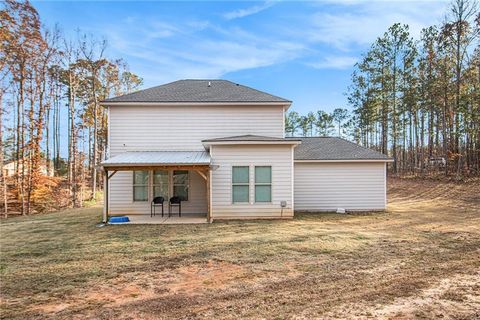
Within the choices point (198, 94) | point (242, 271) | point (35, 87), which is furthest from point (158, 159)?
point (35, 87)

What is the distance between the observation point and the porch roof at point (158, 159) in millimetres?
10359

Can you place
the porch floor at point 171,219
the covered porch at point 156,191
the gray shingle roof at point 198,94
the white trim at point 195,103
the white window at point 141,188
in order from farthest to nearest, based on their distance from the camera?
the gray shingle roof at point 198,94, the white trim at point 195,103, the white window at point 141,188, the covered porch at point 156,191, the porch floor at point 171,219

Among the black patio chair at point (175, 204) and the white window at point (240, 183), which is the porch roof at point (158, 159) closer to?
the white window at point (240, 183)

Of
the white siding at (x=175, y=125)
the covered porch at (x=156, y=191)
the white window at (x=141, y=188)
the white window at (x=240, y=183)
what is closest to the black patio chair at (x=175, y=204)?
the covered porch at (x=156, y=191)

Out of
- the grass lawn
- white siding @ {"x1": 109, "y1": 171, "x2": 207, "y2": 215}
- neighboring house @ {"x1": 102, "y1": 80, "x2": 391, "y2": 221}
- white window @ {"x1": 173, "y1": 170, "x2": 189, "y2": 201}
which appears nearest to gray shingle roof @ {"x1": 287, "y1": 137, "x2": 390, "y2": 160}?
neighboring house @ {"x1": 102, "y1": 80, "x2": 391, "y2": 221}

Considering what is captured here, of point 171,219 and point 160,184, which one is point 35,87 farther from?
point 171,219

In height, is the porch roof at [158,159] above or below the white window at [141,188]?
above

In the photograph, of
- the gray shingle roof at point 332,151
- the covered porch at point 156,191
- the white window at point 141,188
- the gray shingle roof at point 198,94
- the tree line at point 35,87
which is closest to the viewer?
the covered porch at point 156,191

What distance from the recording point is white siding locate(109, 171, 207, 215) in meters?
12.5

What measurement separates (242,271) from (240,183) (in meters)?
6.19

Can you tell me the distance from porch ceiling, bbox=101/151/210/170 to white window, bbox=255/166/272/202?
2093 millimetres

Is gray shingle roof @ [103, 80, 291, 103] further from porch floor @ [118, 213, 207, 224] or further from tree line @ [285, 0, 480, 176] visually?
tree line @ [285, 0, 480, 176]

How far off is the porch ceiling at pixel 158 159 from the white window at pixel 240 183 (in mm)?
1292

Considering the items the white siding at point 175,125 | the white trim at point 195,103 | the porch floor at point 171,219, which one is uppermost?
the white trim at point 195,103
